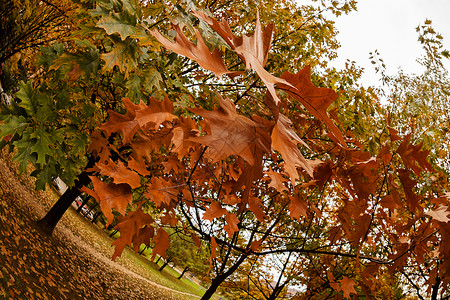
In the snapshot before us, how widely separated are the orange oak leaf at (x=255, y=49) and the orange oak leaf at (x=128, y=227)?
829 millimetres

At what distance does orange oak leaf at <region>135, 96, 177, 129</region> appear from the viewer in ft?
3.72

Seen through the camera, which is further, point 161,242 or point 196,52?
point 161,242

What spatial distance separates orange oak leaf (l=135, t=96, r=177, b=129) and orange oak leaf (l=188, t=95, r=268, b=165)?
36 centimetres

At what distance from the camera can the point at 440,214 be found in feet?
4.30

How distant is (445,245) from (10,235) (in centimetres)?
729

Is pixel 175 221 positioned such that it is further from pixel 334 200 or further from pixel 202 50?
pixel 334 200

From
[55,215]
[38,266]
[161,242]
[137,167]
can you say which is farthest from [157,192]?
[55,215]


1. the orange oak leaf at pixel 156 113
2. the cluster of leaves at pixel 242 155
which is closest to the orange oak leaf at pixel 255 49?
the cluster of leaves at pixel 242 155

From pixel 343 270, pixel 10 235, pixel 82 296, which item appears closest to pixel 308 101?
pixel 343 270

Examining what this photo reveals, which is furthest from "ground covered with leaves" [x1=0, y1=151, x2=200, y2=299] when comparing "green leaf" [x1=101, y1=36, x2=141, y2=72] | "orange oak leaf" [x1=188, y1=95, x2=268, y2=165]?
"orange oak leaf" [x1=188, y1=95, x2=268, y2=165]

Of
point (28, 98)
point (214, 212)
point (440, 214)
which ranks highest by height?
point (440, 214)

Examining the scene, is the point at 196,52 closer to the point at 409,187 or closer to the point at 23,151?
the point at 409,187

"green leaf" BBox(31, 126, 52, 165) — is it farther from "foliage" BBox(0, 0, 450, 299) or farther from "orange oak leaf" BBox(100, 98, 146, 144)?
"orange oak leaf" BBox(100, 98, 146, 144)

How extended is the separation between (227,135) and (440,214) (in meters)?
1.09
